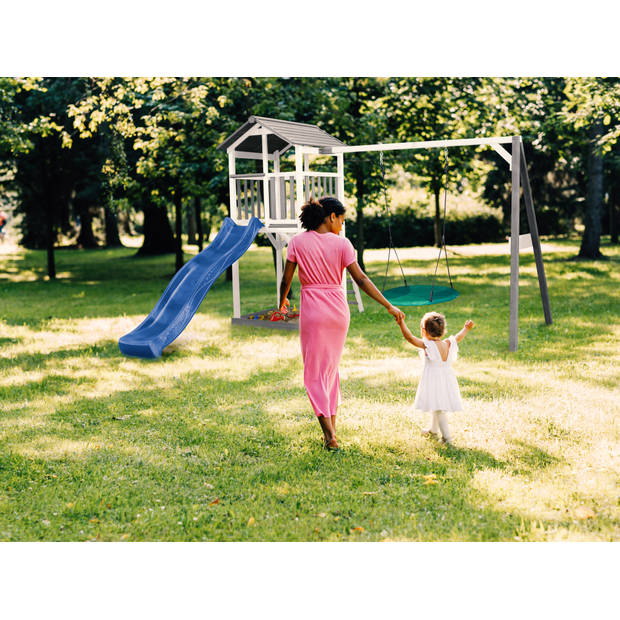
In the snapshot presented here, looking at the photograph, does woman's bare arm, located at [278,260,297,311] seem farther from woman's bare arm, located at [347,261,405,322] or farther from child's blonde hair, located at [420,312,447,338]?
child's blonde hair, located at [420,312,447,338]

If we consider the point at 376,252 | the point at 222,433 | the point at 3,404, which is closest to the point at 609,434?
the point at 222,433

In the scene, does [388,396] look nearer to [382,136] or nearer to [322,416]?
[322,416]

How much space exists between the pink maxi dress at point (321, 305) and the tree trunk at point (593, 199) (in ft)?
55.3

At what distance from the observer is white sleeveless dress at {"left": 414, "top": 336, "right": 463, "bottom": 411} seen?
18.1 ft

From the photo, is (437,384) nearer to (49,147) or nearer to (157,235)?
(49,147)

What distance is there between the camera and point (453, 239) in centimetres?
3095

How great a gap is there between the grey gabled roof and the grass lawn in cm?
326

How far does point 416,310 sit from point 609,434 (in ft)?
24.2

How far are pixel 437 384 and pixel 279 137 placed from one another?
23.4ft

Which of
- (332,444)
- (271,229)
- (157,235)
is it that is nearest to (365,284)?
(332,444)

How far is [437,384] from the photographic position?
5.54 meters

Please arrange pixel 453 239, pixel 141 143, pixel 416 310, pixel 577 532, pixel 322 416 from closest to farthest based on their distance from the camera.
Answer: pixel 577 532, pixel 322 416, pixel 416 310, pixel 141 143, pixel 453 239

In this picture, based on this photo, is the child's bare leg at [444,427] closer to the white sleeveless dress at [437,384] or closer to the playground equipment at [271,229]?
the white sleeveless dress at [437,384]

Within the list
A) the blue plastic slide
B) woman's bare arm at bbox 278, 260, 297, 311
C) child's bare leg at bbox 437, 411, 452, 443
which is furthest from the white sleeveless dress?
the blue plastic slide
